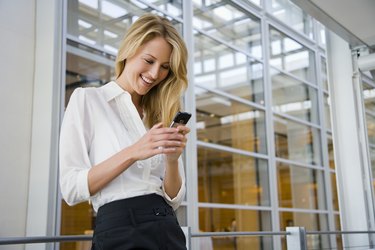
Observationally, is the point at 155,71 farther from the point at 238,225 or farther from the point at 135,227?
the point at 238,225

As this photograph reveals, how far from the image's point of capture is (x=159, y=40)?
122cm

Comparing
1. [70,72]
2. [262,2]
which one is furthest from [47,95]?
[262,2]

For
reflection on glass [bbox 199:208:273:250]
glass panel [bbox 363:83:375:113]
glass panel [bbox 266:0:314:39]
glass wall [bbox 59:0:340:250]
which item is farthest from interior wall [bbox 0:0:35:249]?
glass panel [bbox 266:0:314:39]

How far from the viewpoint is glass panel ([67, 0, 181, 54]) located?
4598 millimetres

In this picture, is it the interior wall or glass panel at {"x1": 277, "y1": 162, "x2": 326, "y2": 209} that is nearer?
the interior wall

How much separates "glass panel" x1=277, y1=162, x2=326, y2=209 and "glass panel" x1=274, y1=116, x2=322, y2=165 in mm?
221

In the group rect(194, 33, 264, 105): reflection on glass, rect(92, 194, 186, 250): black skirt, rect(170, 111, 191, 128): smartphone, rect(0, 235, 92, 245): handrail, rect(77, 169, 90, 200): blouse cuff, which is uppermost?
rect(194, 33, 264, 105): reflection on glass

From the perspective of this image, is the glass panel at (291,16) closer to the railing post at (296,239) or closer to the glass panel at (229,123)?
the glass panel at (229,123)

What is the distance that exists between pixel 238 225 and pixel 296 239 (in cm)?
501

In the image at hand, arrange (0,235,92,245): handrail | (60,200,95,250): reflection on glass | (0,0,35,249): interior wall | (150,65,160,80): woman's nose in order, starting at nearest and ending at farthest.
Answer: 1. (150,65,160,80): woman's nose
2. (0,235,92,245): handrail
3. (0,0,35,249): interior wall
4. (60,200,95,250): reflection on glass

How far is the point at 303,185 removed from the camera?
851 cm

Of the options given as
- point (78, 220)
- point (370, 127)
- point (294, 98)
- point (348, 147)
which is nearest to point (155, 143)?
point (348, 147)

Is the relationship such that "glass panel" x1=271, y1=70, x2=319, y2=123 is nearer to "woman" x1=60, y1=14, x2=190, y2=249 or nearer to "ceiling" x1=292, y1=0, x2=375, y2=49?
"ceiling" x1=292, y1=0, x2=375, y2=49

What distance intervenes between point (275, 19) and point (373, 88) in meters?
2.42
